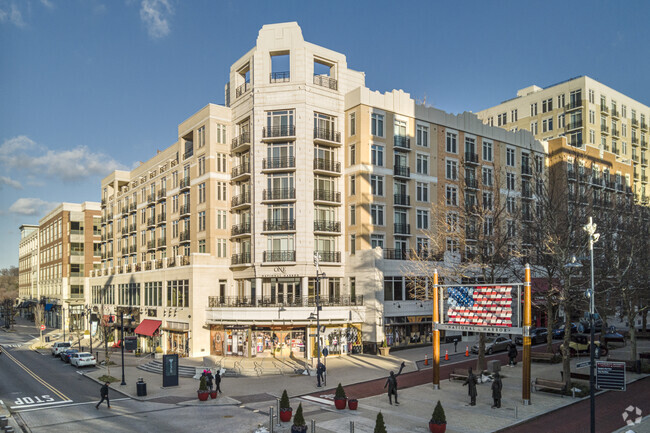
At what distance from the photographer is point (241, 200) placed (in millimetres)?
49844

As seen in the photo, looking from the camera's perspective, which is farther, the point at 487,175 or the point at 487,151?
the point at 487,151

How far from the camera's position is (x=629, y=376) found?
106ft

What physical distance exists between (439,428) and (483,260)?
1615 centimetres

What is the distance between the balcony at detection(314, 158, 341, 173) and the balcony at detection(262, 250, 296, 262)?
26.1 feet

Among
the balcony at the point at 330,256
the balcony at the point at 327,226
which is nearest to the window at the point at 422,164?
the balcony at the point at 327,226

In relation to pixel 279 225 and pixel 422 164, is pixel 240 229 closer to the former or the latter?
pixel 279 225

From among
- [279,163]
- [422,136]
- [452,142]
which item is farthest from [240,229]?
[452,142]

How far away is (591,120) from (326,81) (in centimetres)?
4809

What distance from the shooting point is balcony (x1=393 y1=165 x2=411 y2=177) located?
49.4 metres

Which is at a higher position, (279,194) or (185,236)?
(279,194)

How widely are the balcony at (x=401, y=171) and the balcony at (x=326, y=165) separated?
5.33 meters

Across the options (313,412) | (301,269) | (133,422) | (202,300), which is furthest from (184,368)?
(313,412)

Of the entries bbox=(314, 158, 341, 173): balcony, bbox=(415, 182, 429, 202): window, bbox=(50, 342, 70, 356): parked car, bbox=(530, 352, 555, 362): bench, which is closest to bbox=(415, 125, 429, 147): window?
bbox=(415, 182, 429, 202): window

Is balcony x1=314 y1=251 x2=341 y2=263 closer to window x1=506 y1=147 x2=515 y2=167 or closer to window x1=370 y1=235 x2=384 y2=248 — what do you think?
window x1=370 y1=235 x2=384 y2=248
